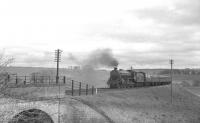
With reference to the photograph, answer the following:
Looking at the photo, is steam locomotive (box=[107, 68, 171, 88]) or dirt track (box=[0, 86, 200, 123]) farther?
steam locomotive (box=[107, 68, 171, 88])

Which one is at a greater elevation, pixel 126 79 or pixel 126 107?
pixel 126 79

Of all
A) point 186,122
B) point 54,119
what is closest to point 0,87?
point 54,119

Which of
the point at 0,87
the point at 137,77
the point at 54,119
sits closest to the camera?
the point at 0,87

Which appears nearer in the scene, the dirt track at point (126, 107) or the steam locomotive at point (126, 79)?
the dirt track at point (126, 107)

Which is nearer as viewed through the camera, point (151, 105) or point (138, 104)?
point (138, 104)

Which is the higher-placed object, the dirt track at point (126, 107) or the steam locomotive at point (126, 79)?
the steam locomotive at point (126, 79)

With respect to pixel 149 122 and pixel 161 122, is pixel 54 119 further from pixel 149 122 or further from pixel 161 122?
pixel 161 122

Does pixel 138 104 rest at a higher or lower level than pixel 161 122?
higher

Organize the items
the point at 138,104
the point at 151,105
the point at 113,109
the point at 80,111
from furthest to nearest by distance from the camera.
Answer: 1. the point at 151,105
2. the point at 138,104
3. the point at 113,109
4. the point at 80,111

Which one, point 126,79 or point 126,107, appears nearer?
point 126,107

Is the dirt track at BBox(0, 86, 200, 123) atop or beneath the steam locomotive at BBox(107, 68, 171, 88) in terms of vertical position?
beneath

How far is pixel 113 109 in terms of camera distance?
965 inches

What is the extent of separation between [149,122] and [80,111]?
9.76 metres

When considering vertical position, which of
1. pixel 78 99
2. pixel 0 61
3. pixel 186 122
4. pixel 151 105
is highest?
pixel 0 61
